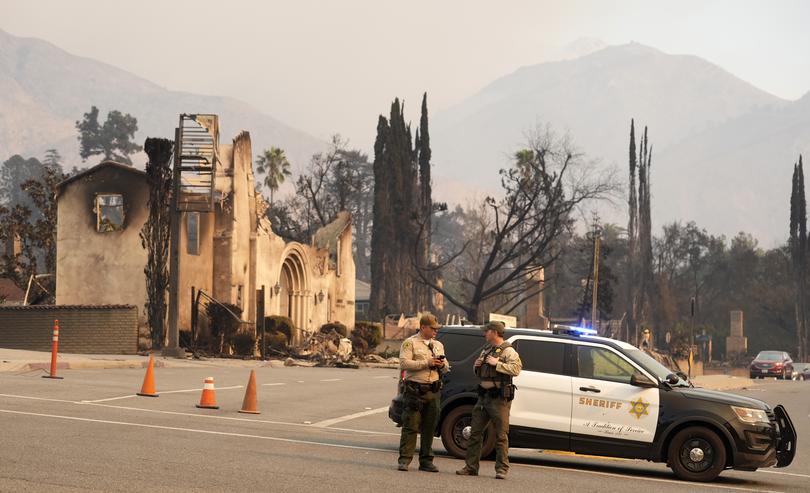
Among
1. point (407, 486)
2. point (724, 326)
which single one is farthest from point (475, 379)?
point (724, 326)

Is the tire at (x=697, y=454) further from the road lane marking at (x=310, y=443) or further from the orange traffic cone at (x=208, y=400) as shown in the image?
the orange traffic cone at (x=208, y=400)

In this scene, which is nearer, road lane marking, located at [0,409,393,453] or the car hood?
the car hood

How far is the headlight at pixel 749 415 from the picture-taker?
1536 centimetres

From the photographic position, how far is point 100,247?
46.0 meters

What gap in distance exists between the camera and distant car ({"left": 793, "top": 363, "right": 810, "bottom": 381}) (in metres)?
68.5

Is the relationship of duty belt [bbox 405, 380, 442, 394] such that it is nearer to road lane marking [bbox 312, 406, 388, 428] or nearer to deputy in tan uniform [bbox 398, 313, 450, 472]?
deputy in tan uniform [bbox 398, 313, 450, 472]

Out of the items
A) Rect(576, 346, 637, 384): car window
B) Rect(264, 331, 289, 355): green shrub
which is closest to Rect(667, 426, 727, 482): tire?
Rect(576, 346, 637, 384): car window

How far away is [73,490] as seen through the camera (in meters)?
11.1

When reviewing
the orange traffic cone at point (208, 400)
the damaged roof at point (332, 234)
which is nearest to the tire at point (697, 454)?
the orange traffic cone at point (208, 400)

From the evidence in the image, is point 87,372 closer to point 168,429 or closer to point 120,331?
point 120,331

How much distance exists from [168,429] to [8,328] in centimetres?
2469

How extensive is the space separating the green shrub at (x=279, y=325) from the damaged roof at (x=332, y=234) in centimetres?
1391

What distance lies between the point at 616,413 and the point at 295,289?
146ft

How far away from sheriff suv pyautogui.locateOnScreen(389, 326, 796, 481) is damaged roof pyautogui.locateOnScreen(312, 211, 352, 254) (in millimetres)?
49337
